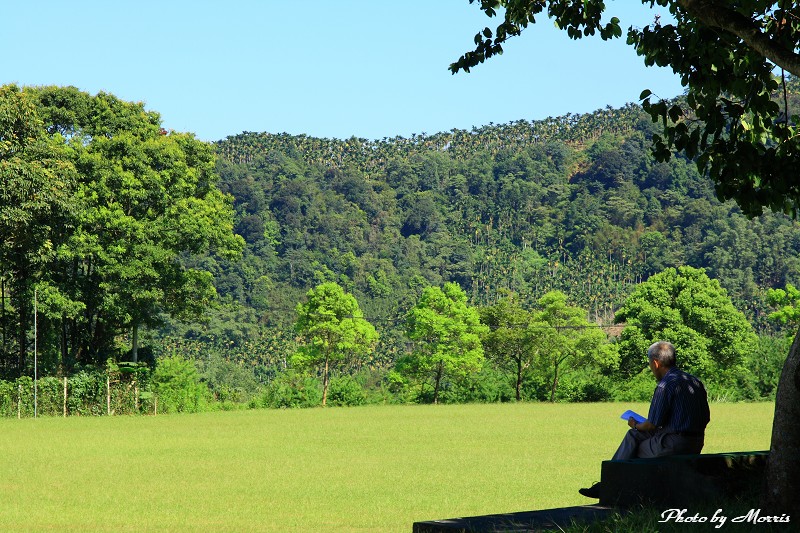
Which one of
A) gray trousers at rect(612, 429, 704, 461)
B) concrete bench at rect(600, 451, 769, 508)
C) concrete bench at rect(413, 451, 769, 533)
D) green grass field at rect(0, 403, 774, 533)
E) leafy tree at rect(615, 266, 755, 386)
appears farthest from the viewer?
leafy tree at rect(615, 266, 755, 386)

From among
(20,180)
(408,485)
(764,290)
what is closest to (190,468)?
(408,485)

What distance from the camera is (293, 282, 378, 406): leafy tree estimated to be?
44.4 meters

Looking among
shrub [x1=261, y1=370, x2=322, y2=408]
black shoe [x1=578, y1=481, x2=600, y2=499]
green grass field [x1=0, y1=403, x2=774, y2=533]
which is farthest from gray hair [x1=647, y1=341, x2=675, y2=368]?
shrub [x1=261, y1=370, x2=322, y2=408]

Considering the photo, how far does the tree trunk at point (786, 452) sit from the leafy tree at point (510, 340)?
39.3m

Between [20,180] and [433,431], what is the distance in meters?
14.4

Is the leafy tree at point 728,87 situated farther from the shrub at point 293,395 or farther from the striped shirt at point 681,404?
the shrub at point 293,395

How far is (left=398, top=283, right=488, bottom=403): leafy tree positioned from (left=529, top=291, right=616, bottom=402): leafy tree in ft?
8.88

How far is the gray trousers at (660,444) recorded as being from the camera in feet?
26.3

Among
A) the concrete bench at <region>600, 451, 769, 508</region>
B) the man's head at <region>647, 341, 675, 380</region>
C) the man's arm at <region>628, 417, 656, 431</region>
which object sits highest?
the man's head at <region>647, 341, 675, 380</region>

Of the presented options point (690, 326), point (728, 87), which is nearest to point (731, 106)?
point (728, 87)

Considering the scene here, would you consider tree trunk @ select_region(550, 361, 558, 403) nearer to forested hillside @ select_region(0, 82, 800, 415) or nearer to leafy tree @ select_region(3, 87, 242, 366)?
forested hillside @ select_region(0, 82, 800, 415)

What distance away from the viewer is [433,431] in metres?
25.9

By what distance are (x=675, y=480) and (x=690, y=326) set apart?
1795 inches

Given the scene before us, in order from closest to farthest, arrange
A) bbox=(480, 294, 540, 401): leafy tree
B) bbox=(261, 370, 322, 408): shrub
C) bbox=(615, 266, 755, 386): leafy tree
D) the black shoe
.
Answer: the black shoe
bbox=(261, 370, 322, 408): shrub
bbox=(480, 294, 540, 401): leafy tree
bbox=(615, 266, 755, 386): leafy tree
